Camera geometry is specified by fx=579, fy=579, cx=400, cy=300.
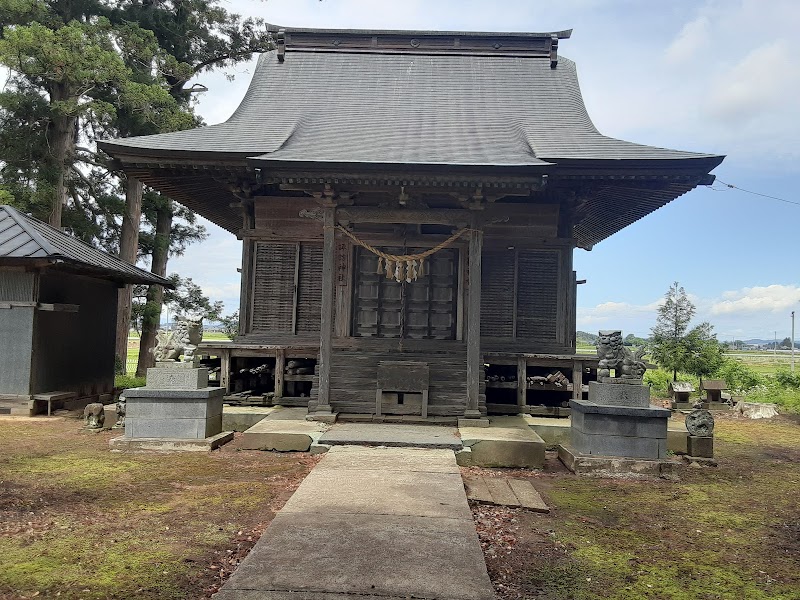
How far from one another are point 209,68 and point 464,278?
16.1m

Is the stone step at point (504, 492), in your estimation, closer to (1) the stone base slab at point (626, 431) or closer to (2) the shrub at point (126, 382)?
(1) the stone base slab at point (626, 431)

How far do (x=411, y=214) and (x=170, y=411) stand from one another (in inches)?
189

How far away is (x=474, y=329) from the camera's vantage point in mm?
9359

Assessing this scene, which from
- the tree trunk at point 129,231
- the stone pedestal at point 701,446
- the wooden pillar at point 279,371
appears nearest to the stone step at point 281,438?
the wooden pillar at point 279,371

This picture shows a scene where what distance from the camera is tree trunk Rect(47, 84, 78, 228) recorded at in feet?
53.9

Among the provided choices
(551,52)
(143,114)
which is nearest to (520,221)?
(551,52)

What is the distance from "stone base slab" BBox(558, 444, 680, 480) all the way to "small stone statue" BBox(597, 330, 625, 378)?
Result: 43.2 inches

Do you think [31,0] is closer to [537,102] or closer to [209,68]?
[209,68]

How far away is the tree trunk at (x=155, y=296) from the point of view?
63.2 feet

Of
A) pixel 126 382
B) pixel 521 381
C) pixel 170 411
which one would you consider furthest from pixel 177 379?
pixel 126 382

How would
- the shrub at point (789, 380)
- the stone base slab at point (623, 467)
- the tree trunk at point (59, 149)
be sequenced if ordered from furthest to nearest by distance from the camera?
the shrub at point (789, 380)
the tree trunk at point (59, 149)
the stone base slab at point (623, 467)

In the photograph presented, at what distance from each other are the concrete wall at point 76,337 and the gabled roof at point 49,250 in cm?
53

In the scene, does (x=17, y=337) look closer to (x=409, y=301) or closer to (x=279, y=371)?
(x=279, y=371)

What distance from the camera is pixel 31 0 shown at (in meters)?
15.9
